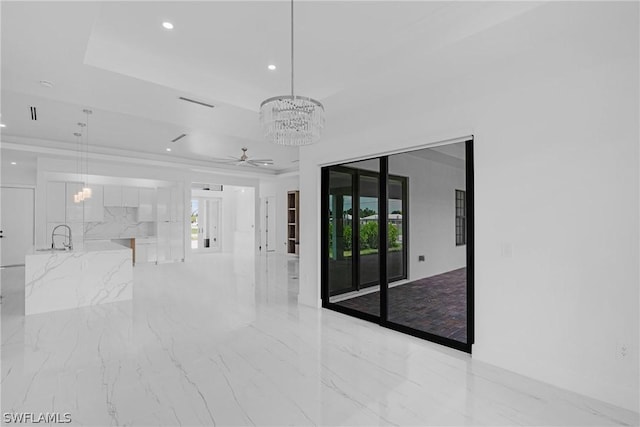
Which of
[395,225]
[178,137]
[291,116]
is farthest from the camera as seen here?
[178,137]

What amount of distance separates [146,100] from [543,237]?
13.4 feet

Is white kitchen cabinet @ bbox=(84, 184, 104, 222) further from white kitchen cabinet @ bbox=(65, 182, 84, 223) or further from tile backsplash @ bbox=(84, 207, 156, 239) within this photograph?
tile backsplash @ bbox=(84, 207, 156, 239)

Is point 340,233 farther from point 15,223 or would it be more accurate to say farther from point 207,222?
point 207,222

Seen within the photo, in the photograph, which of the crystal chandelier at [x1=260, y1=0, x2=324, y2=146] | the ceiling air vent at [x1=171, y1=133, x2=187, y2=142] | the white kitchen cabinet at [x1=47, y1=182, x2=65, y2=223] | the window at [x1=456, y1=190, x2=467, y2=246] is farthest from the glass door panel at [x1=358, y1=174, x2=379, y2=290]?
the white kitchen cabinet at [x1=47, y1=182, x2=65, y2=223]

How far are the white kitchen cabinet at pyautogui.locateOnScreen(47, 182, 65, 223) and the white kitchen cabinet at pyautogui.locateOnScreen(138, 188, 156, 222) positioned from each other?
162 cm

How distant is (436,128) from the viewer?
130 inches

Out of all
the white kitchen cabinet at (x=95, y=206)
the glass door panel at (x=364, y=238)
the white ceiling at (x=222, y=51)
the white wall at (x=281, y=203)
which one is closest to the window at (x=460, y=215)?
the glass door panel at (x=364, y=238)

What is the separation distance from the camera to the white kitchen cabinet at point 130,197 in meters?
8.48

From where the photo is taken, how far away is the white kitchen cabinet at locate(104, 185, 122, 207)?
8234mm

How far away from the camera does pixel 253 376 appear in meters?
2.68

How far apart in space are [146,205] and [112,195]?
0.83 m

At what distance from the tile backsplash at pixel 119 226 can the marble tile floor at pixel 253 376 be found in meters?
4.46

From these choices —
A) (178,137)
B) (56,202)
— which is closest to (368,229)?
(178,137)

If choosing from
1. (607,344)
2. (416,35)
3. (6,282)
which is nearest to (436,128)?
(416,35)
